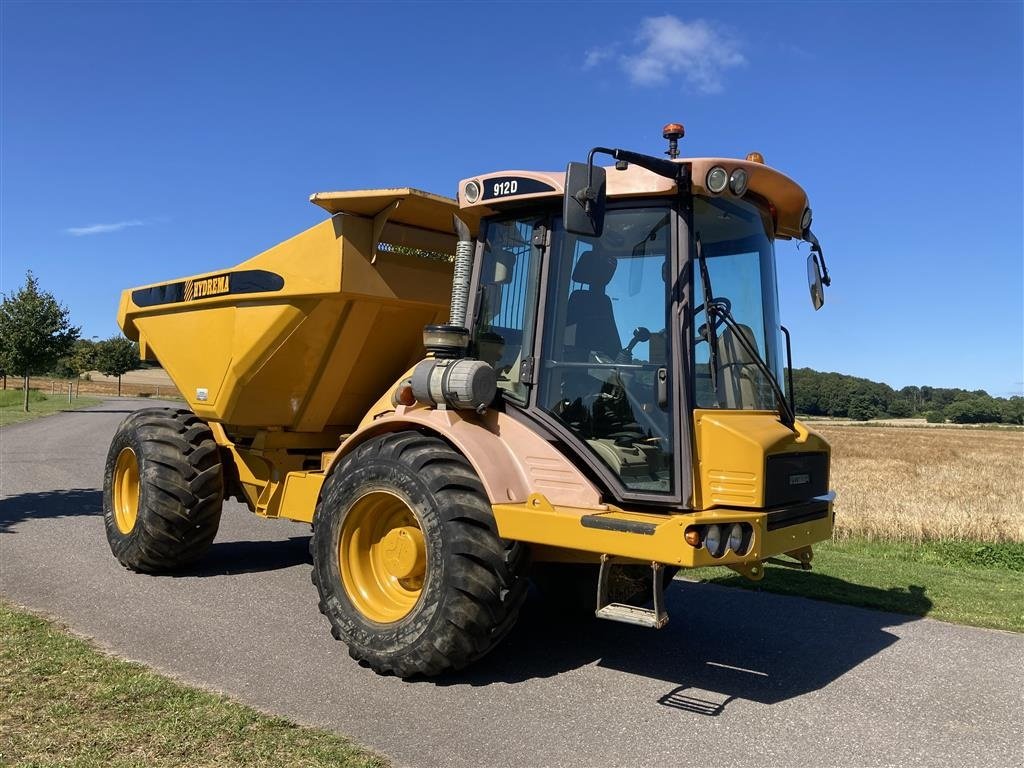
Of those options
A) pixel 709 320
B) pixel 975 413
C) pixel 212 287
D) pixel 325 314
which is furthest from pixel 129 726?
pixel 975 413

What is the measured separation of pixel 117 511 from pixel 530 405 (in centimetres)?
472

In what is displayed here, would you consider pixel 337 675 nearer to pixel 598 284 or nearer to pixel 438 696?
pixel 438 696

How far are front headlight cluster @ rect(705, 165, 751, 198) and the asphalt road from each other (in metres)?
2.75

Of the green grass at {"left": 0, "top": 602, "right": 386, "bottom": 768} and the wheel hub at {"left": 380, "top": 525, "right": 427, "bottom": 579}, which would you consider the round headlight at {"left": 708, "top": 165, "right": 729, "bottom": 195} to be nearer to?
the wheel hub at {"left": 380, "top": 525, "right": 427, "bottom": 579}

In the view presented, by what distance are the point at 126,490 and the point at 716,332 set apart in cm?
576

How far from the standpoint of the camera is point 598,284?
4.99 metres

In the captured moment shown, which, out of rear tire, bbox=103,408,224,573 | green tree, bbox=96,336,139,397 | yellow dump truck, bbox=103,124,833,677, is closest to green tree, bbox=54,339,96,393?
green tree, bbox=96,336,139,397

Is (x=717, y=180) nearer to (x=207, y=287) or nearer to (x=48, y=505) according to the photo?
(x=207, y=287)

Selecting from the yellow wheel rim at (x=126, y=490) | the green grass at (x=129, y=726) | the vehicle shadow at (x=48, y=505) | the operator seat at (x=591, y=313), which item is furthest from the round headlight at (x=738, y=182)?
the vehicle shadow at (x=48, y=505)

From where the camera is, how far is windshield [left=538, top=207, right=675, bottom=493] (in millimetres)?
4699

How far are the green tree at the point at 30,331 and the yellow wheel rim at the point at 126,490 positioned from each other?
30.1 meters

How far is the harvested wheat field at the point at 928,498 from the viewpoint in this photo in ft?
35.3

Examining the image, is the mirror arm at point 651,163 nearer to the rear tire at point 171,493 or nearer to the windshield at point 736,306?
the windshield at point 736,306

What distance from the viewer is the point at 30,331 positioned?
3391 centimetres
